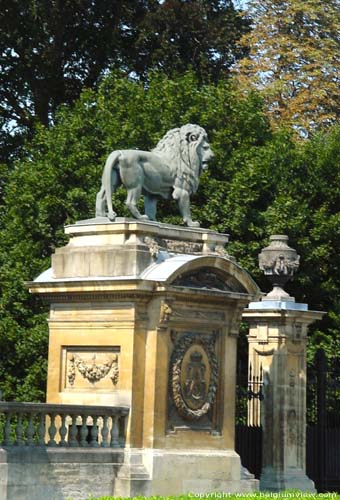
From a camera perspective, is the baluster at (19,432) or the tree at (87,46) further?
the tree at (87,46)

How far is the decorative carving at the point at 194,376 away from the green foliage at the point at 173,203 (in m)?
Answer: 7.86

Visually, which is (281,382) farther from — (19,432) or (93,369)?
(19,432)

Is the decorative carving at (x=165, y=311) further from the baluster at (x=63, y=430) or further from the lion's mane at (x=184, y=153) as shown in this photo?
the lion's mane at (x=184, y=153)

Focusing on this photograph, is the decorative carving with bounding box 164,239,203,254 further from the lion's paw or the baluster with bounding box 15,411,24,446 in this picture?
the baluster with bounding box 15,411,24,446

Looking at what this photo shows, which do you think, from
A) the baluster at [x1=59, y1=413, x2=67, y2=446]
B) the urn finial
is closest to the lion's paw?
the baluster at [x1=59, y1=413, x2=67, y2=446]

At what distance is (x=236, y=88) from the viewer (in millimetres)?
31469

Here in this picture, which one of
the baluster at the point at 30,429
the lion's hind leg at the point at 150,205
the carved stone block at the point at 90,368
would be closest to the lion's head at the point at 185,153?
the lion's hind leg at the point at 150,205

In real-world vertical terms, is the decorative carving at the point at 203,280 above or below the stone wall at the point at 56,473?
above

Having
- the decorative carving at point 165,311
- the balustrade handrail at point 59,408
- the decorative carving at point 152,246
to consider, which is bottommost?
the balustrade handrail at point 59,408

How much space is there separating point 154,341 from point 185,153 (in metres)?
2.70

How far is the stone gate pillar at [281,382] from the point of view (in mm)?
19875

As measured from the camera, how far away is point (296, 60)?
34.1m

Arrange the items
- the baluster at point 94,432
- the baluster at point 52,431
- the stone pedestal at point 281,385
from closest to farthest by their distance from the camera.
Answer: the baluster at point 52,431, the baluster at point 94,432, the stone pedestal at point 281,385

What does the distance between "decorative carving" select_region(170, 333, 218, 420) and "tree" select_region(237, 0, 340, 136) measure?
15.4 m
